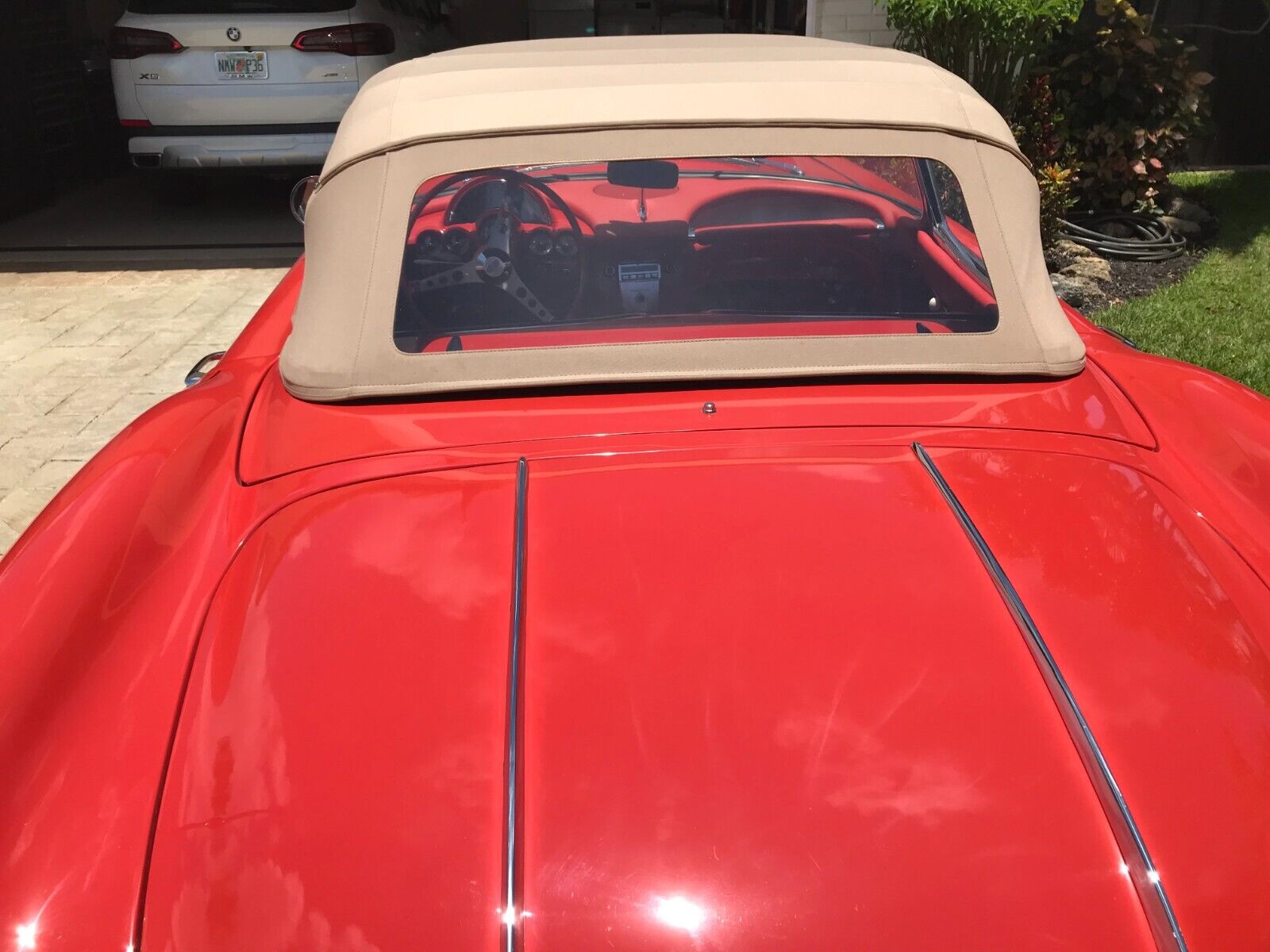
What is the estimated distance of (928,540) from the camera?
169 cm

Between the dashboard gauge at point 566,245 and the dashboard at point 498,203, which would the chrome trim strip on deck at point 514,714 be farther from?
the dashboard at point 498,203

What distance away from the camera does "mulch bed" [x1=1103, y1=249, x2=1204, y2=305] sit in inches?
255

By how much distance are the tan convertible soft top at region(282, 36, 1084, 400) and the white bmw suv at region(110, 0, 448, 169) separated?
592cm

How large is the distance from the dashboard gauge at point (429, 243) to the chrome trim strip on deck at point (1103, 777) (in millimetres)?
1202

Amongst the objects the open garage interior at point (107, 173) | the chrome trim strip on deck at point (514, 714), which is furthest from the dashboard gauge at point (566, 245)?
the open garage interior at point (107, 173)

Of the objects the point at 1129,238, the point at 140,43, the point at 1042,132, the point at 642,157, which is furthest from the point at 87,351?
the point at 1129,238

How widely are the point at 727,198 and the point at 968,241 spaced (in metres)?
0.55

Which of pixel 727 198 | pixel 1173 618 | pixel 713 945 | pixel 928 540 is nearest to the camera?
pixel 713 945

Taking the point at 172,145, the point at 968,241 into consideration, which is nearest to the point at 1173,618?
the point at 968,241

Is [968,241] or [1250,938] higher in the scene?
[968,241]

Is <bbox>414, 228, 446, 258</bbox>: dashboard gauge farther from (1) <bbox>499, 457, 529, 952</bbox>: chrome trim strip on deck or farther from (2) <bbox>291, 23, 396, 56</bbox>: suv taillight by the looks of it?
(2) <bbox>291, 23, 396, 56</bbox>: suv taillight

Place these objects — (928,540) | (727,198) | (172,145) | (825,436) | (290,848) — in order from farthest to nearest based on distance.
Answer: (172,145) → (727,198) → (825,436) → (928,540) → (290,848)

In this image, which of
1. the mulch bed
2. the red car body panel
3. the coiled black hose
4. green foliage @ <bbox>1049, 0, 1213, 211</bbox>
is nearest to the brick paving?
the red car body panel

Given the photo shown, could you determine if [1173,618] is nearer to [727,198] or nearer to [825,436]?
[825,436]
